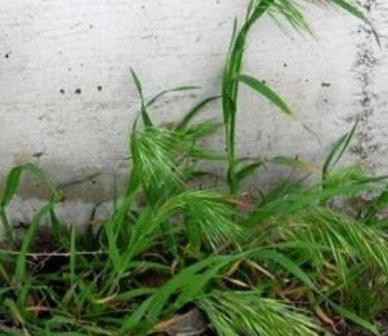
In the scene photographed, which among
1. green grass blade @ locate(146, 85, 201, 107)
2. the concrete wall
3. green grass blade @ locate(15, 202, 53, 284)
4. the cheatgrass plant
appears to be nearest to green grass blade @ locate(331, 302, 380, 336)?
the cheatgrass plant

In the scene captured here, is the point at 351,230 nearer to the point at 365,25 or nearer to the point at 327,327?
the point at 327,327

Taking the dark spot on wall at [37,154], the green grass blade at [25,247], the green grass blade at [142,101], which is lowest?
the green grass blade at [25,247]

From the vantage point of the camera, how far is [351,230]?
221 centimetres

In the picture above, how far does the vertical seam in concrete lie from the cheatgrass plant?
0.16 ft

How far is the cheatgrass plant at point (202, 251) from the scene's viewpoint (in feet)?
7.23

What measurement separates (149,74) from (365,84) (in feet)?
1.70

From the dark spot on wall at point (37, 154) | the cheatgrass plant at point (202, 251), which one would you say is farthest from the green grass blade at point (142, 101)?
the dark spot on wall at point (37, 154)

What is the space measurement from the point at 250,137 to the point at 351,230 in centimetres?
41

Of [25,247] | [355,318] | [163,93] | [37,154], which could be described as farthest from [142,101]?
[355,318]

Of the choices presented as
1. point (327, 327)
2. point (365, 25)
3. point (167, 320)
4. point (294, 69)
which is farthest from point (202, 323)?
point (365, 25)

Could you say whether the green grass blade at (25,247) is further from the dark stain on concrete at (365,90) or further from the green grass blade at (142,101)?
the dark stain on concrete at (365,90)

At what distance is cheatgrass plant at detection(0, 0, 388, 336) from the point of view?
86.8 inches

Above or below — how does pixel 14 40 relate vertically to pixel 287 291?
above

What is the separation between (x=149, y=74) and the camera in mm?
2398
